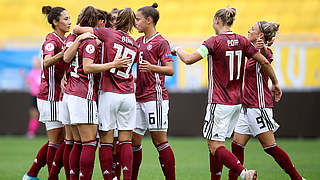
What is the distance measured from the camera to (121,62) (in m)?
6.15

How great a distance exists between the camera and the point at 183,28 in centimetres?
1783

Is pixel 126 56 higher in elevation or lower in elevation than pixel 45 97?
higher

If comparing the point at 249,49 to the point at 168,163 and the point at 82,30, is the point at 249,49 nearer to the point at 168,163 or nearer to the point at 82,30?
the point at 168,163

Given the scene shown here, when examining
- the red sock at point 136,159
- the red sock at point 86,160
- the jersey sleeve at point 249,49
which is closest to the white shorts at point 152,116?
the red sock at point 136,159

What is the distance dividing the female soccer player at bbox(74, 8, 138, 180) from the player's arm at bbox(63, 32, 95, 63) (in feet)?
0.46

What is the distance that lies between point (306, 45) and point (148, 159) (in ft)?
25.9

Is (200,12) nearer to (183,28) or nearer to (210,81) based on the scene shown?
(183,28)

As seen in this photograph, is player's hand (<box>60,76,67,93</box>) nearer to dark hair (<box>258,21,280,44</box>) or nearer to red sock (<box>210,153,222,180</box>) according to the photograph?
red sock (<box>210,153,222,180</box>)

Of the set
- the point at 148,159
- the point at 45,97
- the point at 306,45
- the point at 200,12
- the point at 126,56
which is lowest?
the point at 148,159

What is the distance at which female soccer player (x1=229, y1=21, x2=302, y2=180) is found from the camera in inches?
279

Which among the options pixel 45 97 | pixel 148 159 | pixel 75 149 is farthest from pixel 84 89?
pixel 148 159

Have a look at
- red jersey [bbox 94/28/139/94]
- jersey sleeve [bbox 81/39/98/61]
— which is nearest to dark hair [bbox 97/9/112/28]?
red jersey [bbox 94/28/139/94]

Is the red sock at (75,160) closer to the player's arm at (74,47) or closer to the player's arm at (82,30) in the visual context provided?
the player's arm at (74,47)

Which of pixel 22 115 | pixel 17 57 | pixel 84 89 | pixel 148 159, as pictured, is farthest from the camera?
pixel 17 57
